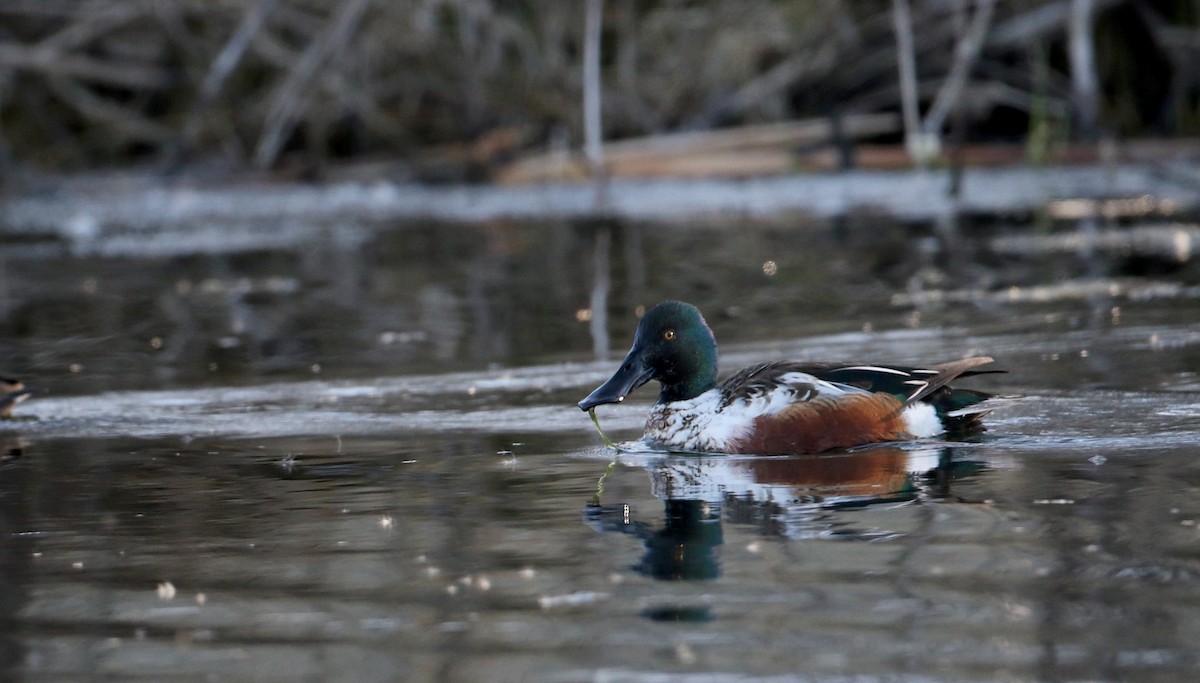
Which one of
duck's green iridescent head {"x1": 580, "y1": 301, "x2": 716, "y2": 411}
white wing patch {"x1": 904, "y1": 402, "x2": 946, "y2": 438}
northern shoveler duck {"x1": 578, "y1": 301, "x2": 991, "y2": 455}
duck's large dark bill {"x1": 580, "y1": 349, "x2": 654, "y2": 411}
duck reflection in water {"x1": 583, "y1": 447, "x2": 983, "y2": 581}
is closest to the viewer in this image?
duck reflection in water {"x1": 583, "y1": 447, "x2": 983, "y2": 581}

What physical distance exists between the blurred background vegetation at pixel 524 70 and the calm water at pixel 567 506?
824 cm

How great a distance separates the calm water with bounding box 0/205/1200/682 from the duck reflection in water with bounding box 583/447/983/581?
2 centimetres

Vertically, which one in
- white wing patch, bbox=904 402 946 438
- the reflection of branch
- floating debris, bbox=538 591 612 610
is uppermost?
the reflection of branch

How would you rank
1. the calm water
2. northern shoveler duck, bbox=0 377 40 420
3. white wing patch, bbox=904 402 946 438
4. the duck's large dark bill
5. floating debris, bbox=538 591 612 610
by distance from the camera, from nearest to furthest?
the calm water, floating debris, bbox=538 591 612 610, white wing patch, bbox=904 402 946 438, the duck's large dark bill, northern shoveler duck, bbox=0 377 40 420

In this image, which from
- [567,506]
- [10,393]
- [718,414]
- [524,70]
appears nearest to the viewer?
[567,506]

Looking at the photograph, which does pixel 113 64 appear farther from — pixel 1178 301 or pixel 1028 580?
pixel 1028 580

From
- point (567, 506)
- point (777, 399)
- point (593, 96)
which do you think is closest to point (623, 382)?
point (777, 399)

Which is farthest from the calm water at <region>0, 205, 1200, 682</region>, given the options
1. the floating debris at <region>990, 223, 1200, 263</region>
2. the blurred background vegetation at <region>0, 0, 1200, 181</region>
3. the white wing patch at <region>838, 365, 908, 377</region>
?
the blurred background vegetation at <region>0, 0, 1200, 181</region>

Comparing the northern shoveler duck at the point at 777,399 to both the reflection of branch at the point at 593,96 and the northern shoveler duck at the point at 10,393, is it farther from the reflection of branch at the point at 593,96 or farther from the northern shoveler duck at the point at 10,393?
the reflection of branch at the point at 593,96

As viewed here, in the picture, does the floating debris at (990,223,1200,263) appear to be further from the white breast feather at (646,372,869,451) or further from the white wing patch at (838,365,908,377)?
the white breast feather at (646,372,869,451)

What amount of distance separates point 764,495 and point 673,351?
49.2 inches

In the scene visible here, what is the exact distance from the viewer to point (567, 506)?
18.6 ft

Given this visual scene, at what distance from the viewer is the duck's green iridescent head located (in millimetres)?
6875

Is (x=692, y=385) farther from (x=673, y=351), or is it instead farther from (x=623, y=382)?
(x=623, y=382)
